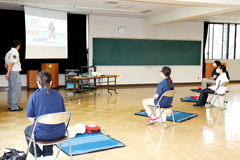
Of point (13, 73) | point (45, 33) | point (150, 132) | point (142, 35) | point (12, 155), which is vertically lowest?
point (150, 132)

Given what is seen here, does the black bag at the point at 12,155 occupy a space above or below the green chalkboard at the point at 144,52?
below

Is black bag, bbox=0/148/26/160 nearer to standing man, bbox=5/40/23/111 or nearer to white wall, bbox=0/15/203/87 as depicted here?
standing man, bbox=5/40/23/111

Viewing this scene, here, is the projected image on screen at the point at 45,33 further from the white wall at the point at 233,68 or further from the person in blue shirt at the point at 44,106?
the white wall at the point at 233,68

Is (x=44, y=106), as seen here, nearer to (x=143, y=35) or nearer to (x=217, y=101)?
(x=217, y=101)

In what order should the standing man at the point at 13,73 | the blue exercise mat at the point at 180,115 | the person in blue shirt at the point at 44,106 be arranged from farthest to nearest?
the standing man at the point at 13,73
the blue exercise mat at the point at 180,115
the person in blue shirt at the point at 44,106

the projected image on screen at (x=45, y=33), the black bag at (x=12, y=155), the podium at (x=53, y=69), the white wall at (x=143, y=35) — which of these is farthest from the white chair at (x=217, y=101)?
the podium at (x=53, y=69)

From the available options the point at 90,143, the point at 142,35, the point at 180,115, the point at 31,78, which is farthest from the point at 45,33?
the point at 90,143

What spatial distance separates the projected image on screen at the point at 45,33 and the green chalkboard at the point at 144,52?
164cm

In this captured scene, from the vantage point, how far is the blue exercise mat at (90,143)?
389 centimetres

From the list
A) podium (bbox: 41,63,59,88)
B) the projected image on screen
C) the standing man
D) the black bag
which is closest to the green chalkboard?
the projected image on screen

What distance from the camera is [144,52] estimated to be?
1216 cm

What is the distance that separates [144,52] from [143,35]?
769 mm

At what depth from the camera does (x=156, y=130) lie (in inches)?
198

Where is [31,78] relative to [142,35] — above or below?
below
